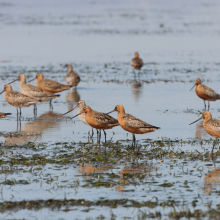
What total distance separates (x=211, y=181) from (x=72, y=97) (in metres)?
11.2

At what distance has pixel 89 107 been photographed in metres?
12.3

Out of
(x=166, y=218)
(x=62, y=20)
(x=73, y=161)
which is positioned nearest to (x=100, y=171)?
(x=73, y=161)

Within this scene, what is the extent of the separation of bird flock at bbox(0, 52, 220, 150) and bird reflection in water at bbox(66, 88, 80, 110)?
16.2 inches

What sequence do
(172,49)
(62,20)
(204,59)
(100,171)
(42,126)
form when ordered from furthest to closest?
1. (62,20)
2. (172,49)
3. (204,59)
4. (42,126)
5. (100,171)

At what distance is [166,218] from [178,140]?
16.4ft

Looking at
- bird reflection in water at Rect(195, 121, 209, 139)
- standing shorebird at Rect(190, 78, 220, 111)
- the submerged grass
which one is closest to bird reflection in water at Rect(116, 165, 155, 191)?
the submerged grass

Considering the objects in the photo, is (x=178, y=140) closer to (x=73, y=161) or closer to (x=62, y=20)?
(x=73, y=161)

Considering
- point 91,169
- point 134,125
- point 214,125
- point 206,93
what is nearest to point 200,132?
point 214,125

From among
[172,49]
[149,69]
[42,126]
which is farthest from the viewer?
[172,49]

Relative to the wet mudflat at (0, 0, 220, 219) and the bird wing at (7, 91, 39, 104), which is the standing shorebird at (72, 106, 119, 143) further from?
the bird wing at (7, 91, 39, 104)

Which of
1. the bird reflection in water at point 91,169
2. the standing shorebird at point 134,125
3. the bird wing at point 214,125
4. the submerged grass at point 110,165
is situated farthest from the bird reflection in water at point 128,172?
the bird wing at point 214,125

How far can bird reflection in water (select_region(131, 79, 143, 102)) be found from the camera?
18991mm

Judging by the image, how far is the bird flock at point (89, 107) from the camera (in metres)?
11.4

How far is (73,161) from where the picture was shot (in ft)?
33.1
